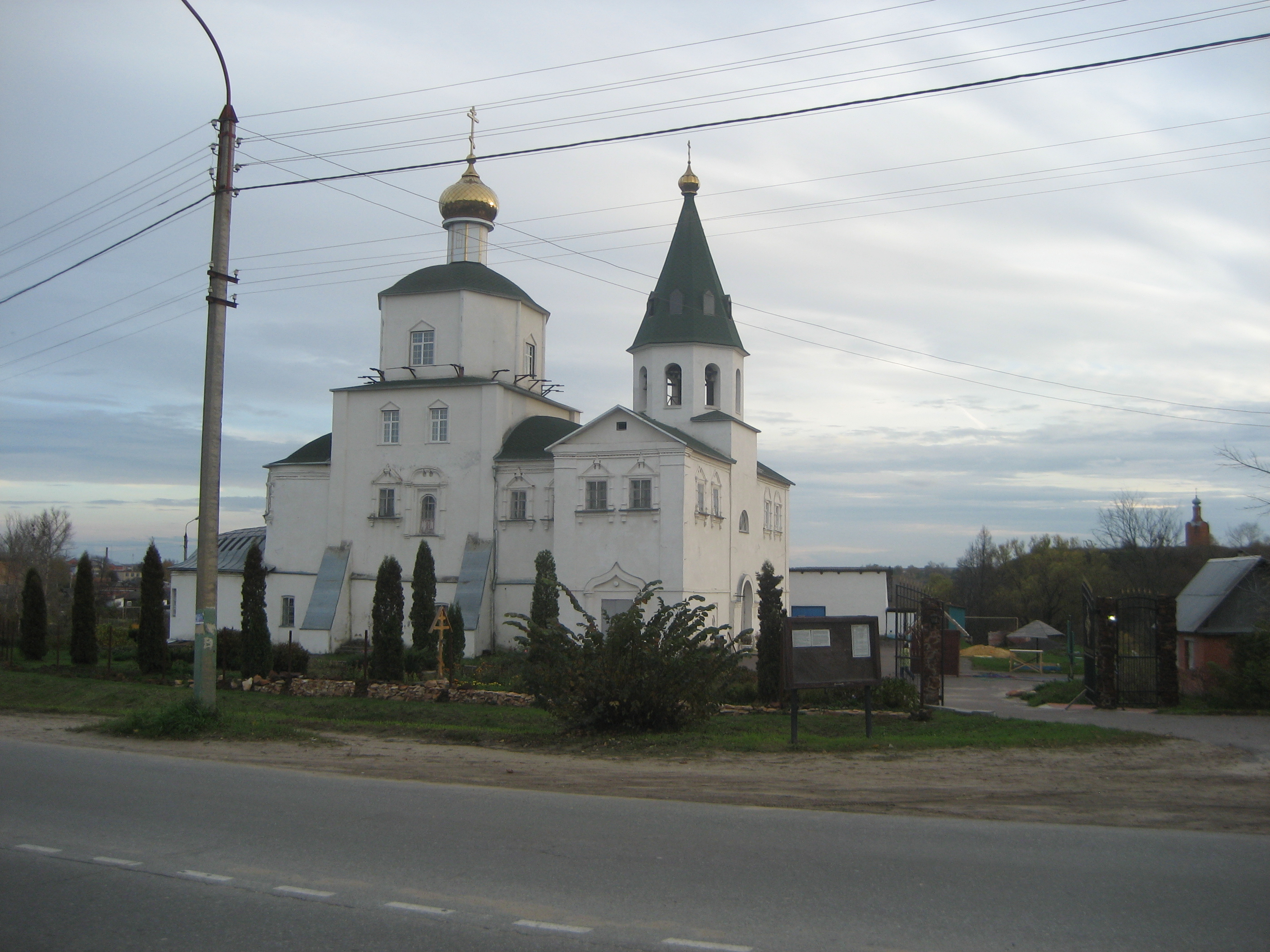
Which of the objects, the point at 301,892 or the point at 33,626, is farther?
the point at 33,626

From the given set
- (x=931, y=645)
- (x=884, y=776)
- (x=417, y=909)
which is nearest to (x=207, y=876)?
(x=417, y=909)

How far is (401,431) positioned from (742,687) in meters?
19.1

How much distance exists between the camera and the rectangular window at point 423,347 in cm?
3819

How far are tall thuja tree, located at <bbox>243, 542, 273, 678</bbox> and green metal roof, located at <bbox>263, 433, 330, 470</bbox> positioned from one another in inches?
476

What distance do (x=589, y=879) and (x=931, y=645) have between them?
14.2 meters

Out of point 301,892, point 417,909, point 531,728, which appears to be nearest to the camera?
point 417,909

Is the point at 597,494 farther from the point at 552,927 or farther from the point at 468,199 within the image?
the point at 552,927

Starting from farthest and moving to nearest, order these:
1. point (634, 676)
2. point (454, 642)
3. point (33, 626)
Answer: point (33, 626) < point (454, 642) < point (634, 676)

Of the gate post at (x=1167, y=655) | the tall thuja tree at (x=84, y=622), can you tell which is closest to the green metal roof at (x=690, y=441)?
the gate post at (x=1167, y=655)

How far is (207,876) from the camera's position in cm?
683

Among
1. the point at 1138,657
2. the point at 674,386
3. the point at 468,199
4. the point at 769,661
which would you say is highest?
the point at 468,199

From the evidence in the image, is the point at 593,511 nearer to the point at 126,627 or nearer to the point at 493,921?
the point at 126,627

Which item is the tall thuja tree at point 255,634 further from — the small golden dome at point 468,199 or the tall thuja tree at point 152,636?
the small golden dome at point 468,199

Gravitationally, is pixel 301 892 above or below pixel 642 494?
below
